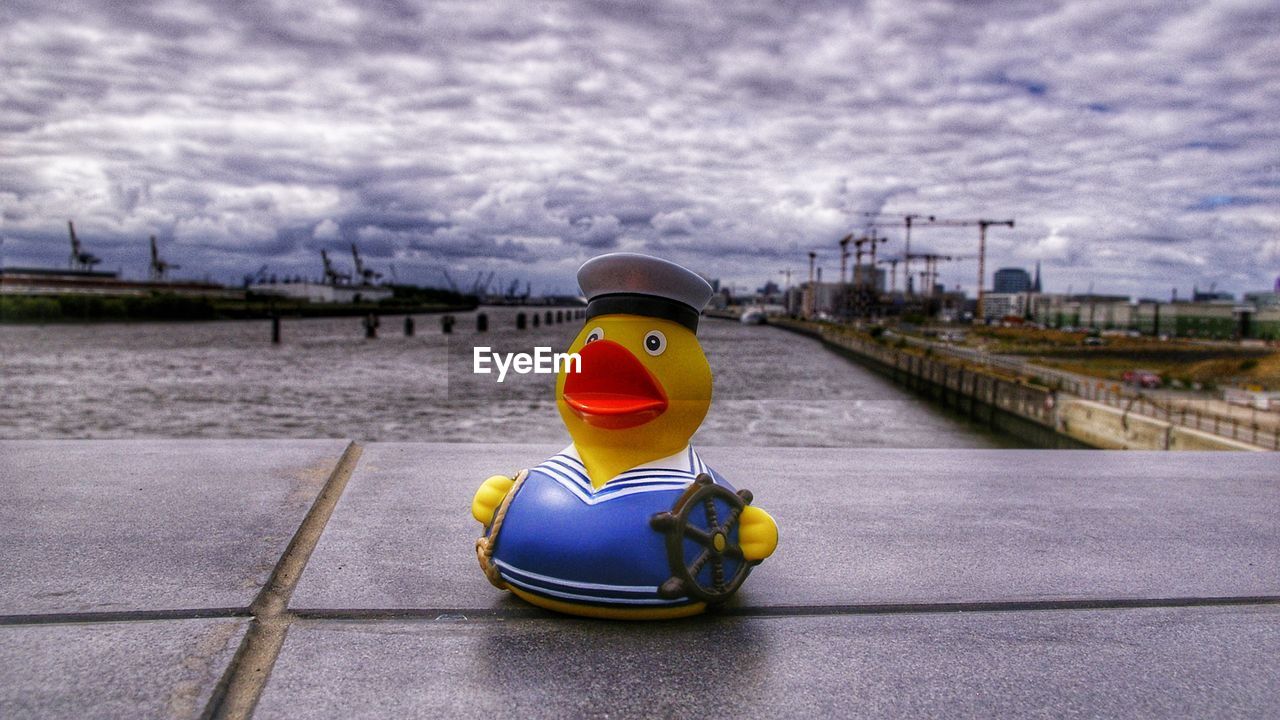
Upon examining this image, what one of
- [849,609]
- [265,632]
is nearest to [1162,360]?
[849,609]

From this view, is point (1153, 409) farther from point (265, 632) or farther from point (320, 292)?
point (320, 292)

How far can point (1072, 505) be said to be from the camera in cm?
534

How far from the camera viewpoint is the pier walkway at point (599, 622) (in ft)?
8.79

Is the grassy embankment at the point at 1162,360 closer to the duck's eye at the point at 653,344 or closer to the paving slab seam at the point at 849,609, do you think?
the paving slab seam at the point at 849,609

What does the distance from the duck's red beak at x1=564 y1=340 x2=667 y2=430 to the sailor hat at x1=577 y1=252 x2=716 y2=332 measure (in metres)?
0.19

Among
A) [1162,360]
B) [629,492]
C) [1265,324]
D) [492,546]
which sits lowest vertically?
[1162,360]

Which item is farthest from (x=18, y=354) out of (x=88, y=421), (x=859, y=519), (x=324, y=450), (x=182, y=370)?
(x=859, y=519)

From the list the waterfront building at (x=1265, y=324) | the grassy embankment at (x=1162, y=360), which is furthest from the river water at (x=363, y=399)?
the waterfront building at (x=1265, y=324)

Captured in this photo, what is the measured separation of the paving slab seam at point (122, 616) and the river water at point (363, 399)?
18.9m

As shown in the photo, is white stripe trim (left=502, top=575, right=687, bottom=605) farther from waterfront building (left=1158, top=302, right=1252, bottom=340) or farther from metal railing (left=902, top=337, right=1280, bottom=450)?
waterfront building (left=1158, top=302, right=1252, bottom=340)

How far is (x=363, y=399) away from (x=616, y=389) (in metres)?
30.8

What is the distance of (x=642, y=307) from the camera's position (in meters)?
3.44

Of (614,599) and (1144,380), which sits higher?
(614,599)

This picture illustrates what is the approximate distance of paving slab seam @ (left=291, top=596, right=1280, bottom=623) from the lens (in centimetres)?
328
